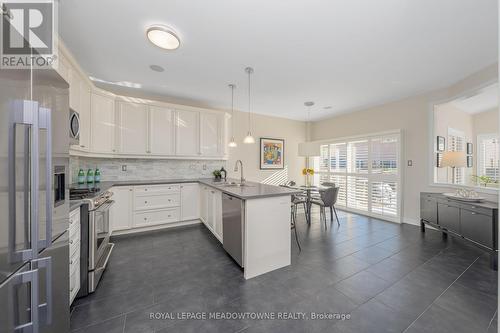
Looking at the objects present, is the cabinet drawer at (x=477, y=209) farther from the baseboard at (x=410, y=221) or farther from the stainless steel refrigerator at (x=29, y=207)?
the stainless steel refrigerator at (x=29, y=207)

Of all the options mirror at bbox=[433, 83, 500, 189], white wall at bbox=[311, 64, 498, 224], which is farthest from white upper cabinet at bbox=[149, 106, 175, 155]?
mirror at bbox=[433, 83, 500, 189]

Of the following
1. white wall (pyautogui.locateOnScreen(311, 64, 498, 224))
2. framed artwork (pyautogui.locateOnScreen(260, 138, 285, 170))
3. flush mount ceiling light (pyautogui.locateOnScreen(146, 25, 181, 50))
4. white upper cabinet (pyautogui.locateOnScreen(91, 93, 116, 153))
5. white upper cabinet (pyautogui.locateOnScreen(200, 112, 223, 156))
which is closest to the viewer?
flush mount ceiling light (pyautogui.locateOnScreen(146, 25, 181, 50))

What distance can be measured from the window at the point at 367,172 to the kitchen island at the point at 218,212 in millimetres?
3039

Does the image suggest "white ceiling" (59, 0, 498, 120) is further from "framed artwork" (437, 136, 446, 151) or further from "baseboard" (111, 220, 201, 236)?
"baseboard" (111, 220, 201, 236)

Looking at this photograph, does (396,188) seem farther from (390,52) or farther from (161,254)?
(161,254)

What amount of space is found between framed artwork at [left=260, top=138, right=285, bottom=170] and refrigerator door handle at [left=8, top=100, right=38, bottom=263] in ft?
15.1

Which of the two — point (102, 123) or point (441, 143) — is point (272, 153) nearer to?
point (441, 143)

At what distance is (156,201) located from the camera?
11.0ft

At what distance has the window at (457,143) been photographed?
3895 mm

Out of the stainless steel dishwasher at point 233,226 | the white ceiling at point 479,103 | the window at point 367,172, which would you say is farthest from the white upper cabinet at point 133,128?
the white ceiling at point 479,103

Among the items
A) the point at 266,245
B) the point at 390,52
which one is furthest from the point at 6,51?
the point at 390,52

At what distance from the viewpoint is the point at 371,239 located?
303 centimetres

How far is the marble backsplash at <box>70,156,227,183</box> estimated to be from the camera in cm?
333

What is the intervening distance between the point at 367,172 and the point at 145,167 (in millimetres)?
5079
